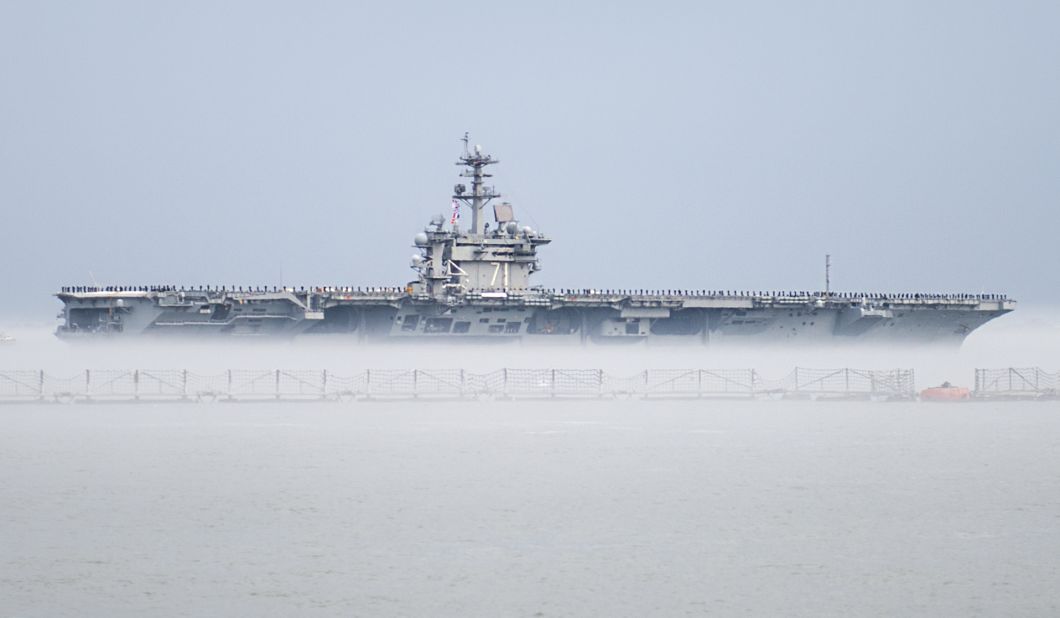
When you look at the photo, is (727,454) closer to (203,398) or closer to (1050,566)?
(1050,566)

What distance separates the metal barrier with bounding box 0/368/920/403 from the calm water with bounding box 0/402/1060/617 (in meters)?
4.33

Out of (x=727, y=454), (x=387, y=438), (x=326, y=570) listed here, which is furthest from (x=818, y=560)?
(x=387, y=438)

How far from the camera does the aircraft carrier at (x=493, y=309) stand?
31.3 meters

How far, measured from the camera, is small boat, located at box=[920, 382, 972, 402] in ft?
95.5

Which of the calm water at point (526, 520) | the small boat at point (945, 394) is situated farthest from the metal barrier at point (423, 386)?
the calm water at point (526, 520)

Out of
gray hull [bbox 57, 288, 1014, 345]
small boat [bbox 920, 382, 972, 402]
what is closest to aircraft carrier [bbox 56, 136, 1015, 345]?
gray hull [bbox 57, 288, 1014, 345]

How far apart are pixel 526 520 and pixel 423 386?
1853cm

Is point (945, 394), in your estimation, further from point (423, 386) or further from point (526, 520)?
point (526, 520)

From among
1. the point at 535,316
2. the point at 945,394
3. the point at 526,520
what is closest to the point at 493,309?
the point at 535,316

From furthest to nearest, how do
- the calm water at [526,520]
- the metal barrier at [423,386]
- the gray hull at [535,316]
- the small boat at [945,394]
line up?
the gray hull at [535,316] → the small boat at [945,394] → the metal barrier at [423,386] → the calm water at [526,520]

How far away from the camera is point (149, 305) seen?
102ft

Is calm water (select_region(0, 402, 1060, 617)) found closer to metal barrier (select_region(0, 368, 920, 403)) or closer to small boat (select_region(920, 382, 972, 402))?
metal barrier (select_region(0, 368, 920, 403))

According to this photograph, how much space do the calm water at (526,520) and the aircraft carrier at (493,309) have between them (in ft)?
29.6

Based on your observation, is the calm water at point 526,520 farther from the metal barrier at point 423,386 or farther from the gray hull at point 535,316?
Answer: the gray hull at point 535,316
